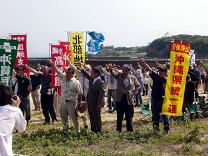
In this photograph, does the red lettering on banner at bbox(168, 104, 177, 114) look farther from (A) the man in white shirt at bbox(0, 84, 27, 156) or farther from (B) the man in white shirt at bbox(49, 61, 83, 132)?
(A) the man in white shirt at bbox(0, 84, 27, 156)

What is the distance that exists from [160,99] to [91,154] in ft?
8.00

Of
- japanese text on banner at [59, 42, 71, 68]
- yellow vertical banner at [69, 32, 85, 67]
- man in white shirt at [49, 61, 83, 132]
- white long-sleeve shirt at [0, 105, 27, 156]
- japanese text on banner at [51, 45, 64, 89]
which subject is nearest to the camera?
white long-sleeve shirt at [0, 105, 27, 156]

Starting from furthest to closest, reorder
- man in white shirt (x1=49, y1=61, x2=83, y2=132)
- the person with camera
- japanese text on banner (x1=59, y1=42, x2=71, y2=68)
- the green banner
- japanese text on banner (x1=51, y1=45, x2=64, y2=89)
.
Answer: japanese text on banner (x1=59, y1=42, x2=71, y2=68)
japanese text on banner (x1=51, y1=45, x2=64, y2=89)
the person with camera
man in white shirt (x1=49, y1=61, x2=83, y2=132)
the green banner

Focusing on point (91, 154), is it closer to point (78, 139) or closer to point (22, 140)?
point (78, 139)

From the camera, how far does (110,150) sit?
27.1 ft

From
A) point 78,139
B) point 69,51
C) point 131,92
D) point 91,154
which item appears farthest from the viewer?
point 69,51

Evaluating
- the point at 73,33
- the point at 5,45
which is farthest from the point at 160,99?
the point at 73,33

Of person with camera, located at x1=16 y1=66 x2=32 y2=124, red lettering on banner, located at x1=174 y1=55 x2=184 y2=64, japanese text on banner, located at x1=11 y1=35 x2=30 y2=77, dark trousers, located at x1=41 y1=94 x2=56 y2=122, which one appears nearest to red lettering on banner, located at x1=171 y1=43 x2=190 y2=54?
red lettering on banner, located at x1=174 y1=55 x2=184 y2=64

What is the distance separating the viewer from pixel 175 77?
30.7ft

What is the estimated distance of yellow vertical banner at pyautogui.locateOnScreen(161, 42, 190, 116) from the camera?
9.28 meters

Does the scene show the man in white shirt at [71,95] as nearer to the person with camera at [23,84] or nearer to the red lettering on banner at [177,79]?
the person with camera at [23,84]

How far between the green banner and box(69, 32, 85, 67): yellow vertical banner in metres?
4.68

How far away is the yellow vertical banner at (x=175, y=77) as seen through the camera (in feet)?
30.5

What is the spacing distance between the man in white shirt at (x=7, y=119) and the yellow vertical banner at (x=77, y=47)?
8126 millimetres
